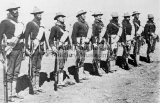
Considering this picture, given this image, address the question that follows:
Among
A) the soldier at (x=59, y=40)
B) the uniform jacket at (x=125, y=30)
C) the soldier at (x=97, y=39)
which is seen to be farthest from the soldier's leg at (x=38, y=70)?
the uniform jacket at (x=125, y=30)

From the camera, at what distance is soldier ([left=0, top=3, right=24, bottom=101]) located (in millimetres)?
6160

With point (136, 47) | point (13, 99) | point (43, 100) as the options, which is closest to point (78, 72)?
point (43, 100)

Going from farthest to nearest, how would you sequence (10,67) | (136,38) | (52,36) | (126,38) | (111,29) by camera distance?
(136,38) < (126,38) < (111,29) < (52,36) < (10,67)

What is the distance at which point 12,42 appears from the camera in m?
6.23

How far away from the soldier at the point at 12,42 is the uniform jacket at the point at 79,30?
2134 millimetres

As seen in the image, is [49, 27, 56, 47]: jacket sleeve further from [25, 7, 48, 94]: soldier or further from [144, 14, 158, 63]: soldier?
[144, 14, 158, 63]: soldier

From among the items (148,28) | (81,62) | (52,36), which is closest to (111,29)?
(81,62)

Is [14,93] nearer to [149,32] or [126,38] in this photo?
[126,38]

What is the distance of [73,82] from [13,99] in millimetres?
2502

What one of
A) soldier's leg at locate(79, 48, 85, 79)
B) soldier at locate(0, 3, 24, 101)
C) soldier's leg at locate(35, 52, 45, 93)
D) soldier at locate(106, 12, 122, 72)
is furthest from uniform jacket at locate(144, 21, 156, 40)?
soldier at locate(0, 3, 24, 101)

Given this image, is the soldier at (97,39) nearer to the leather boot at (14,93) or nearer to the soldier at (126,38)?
the soldier at (126,38)

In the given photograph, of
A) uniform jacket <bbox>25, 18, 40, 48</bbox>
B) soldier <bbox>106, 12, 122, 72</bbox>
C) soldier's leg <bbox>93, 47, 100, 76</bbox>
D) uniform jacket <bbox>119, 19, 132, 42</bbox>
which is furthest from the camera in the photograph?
uniform jacket <bbox>119, 19, 132, 42</bbox>

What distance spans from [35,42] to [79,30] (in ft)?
6.28

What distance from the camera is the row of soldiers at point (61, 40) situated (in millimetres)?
6352
